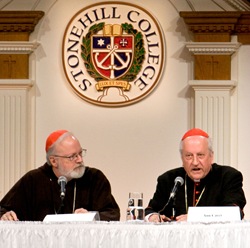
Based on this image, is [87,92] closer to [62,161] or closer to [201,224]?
[62,161]

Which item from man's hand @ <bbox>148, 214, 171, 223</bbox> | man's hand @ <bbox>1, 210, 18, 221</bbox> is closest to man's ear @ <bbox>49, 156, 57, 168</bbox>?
man's hand @ <bbox>1, 210, 18, 221</bbox>

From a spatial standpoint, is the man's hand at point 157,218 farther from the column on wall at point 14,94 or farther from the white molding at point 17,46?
the white molding at point 17,46

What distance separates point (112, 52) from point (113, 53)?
0.01 m

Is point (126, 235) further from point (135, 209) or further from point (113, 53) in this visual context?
point (113, 53)

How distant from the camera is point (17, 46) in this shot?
852 cm

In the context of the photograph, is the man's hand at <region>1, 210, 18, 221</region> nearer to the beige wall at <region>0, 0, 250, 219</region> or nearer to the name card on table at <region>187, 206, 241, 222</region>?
the name card on table at <region>187, 206, 241, 222</region>

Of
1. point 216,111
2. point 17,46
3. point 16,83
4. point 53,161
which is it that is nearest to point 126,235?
point 53,161

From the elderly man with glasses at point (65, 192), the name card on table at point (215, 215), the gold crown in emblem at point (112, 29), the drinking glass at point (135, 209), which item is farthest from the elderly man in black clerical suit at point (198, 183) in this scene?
the gold crown in emblem at point (112, 29)

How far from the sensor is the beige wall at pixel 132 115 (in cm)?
848

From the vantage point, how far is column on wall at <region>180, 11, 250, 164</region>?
328 inches

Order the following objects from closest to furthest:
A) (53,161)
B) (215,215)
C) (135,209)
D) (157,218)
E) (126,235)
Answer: (126,235) → (215,215) → (135,209) → (157,218) → (53,161)

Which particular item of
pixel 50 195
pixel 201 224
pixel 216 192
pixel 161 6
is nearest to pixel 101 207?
pixel 50 195

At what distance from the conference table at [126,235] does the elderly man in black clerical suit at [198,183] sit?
→ 1419 mm

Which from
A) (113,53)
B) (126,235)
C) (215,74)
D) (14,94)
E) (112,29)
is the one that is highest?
(112,29)
